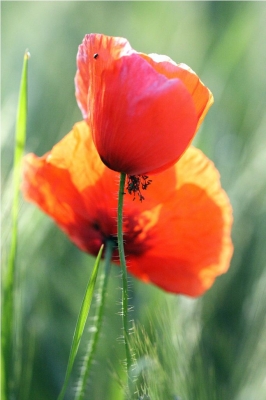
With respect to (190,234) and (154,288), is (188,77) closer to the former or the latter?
(190,234)

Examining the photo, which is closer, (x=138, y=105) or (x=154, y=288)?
(x=138, y=105)

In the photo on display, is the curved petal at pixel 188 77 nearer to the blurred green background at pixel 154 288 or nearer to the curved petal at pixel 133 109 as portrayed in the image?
the curved petal at pixel 133 109

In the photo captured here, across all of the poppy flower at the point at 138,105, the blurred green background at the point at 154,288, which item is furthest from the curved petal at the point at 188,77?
the blurred green background at the point at 154,288

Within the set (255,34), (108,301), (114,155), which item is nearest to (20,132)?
(114,155)

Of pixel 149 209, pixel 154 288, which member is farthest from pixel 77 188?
pixel 154 288

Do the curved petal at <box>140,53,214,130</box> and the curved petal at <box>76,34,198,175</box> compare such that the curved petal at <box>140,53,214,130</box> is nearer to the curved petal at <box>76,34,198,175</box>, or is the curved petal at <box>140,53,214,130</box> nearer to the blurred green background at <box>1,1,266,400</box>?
the curved petal at <box>76,34,198,175</box>
